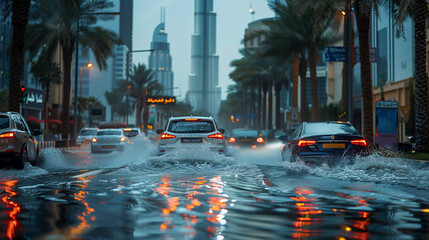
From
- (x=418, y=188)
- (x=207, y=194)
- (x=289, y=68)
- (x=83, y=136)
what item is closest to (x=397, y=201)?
(x=418, y=188)

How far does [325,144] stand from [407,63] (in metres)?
31.6

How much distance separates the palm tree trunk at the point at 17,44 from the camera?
23234mm

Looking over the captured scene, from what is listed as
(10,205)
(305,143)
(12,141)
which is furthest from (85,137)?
(10,205)

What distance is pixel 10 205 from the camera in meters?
7.81

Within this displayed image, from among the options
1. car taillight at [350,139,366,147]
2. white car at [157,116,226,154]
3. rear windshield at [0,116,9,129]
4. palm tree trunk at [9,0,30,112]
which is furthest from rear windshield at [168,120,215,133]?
palm tree trunk at [9,0,30,112]

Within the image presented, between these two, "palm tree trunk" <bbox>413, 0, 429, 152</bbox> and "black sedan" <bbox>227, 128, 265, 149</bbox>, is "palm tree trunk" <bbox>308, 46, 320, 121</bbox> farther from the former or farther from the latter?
"palm tree trunk" <bbox>413, 0, 429, 152</bbox>

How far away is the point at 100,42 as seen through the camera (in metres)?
38.8

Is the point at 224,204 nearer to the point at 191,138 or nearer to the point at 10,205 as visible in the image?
the point at 10,205

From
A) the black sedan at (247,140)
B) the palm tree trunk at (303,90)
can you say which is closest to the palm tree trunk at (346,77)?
the black sedan at (247,140)

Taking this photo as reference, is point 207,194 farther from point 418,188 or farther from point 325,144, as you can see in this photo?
point 325,144

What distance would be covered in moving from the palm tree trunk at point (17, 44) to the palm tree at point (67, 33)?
10640 mm

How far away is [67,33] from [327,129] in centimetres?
2677

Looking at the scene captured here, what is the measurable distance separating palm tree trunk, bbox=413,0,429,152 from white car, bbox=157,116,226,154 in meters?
11.3

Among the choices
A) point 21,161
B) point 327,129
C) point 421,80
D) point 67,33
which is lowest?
point 21,161
